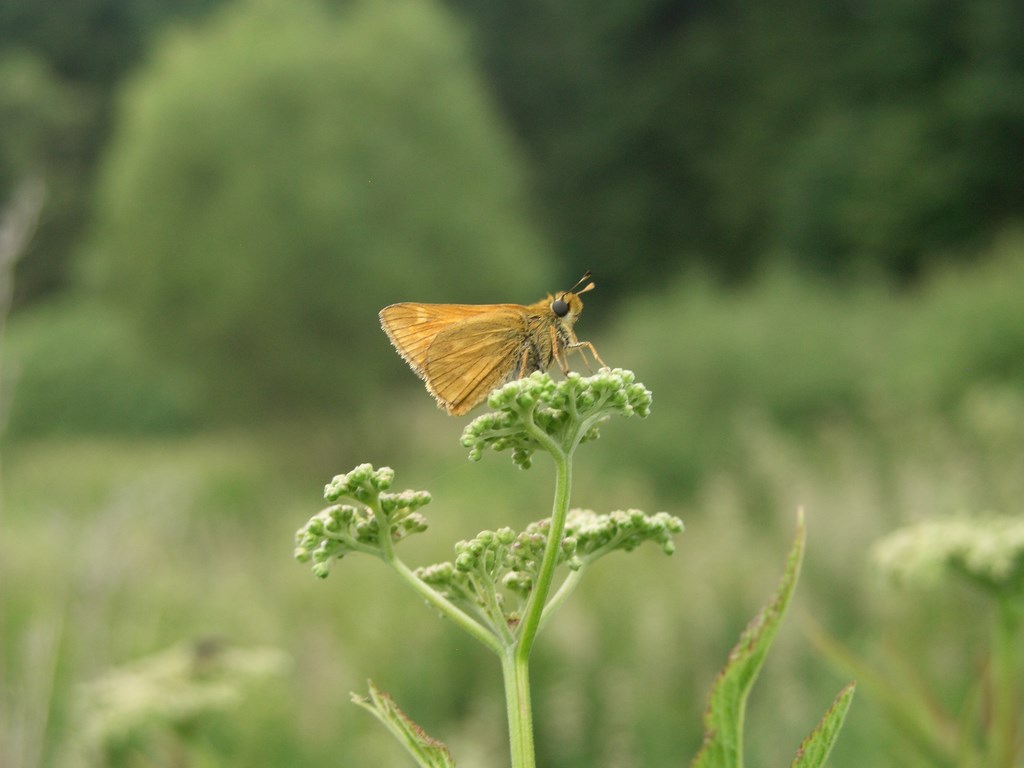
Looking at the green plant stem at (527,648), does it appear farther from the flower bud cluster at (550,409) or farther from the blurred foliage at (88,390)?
the blurred foliage at (88,390)

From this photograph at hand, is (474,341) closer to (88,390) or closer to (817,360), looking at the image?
(817,360)

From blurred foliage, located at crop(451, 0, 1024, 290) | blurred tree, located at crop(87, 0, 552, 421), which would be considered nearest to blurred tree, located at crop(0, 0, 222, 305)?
blurred foliage, located at crop(451, 0, 1024, 290)

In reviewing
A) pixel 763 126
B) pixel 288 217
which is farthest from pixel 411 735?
pixel 763 126

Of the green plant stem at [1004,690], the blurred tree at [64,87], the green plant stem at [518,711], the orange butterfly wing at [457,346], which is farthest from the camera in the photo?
the blurred tree at [64,87]

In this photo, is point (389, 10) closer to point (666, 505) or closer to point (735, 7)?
point (735, 7)

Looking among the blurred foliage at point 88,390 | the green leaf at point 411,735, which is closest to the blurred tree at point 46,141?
the blurred foliage at point 88,390

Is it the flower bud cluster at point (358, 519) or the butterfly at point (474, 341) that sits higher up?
the butterfly at point (474, 341)

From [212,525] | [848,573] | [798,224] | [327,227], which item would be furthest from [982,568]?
[798,224]
